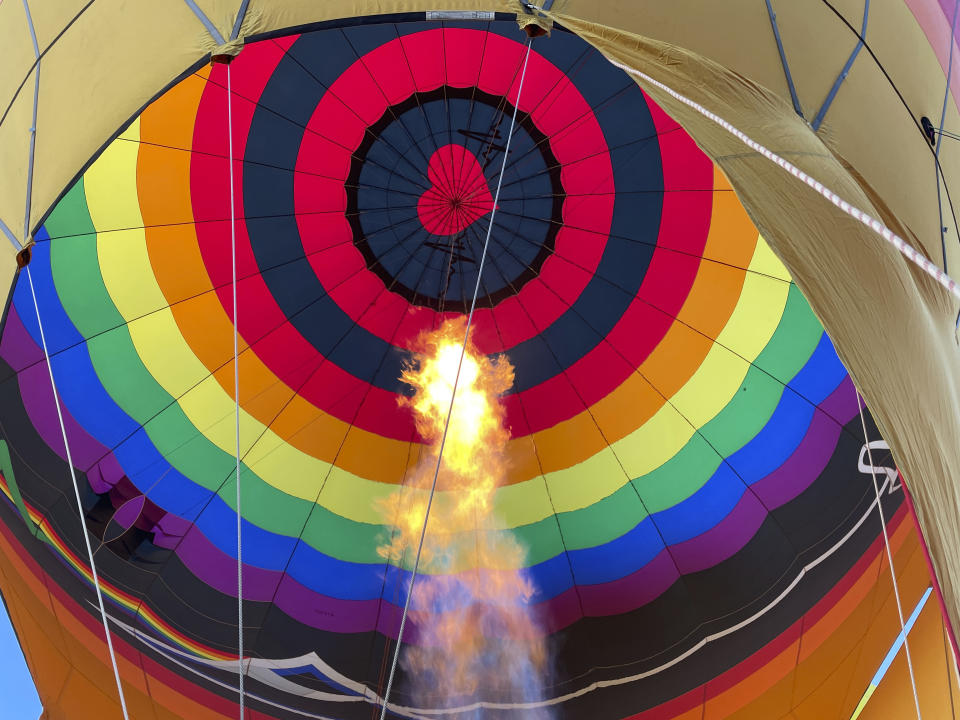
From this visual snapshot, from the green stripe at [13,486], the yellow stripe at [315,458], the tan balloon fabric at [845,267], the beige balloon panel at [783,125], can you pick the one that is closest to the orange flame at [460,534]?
the yellow stripe at [315,458]

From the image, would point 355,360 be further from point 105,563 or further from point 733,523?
point 733,523

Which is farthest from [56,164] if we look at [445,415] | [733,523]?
[733,523]

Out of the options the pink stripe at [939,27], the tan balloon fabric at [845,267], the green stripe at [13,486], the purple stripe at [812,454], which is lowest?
the tan balloon fabric at [845,267]

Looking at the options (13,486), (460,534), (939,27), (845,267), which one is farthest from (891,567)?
(13,486)

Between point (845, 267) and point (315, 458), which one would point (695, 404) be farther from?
point (845, 267)

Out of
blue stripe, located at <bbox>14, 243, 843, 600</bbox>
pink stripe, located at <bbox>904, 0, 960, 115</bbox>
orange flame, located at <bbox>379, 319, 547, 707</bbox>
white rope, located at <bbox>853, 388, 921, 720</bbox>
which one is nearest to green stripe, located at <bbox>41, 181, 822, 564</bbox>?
blue stripe, located at <bbox>14, 243, 843, 600</bbox>

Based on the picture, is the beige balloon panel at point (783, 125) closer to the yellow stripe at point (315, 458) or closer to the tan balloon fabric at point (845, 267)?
the tan balloon fabric at point (845, 267)

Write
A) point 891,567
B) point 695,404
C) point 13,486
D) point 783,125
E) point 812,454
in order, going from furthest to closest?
point 695,404 → point 812,454 → point 891,567 → point 13,486 → point 783,125
